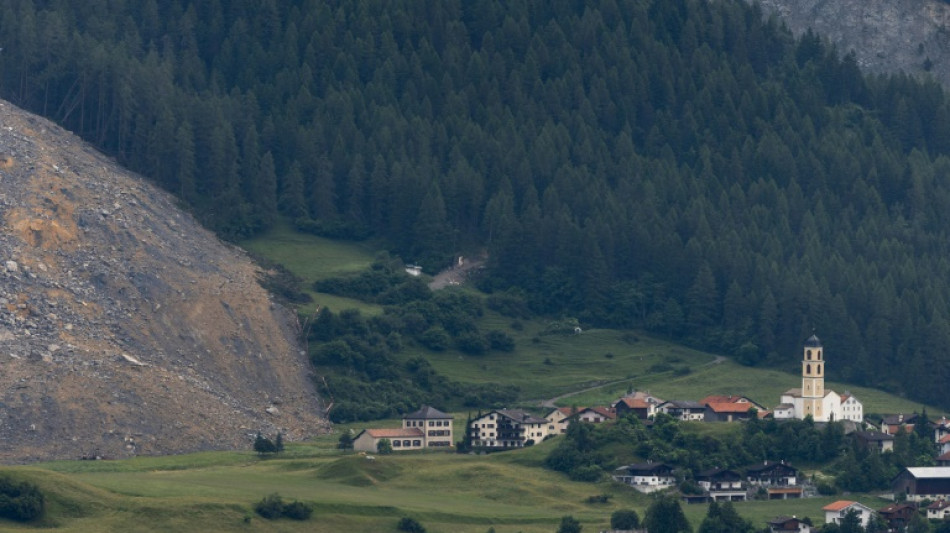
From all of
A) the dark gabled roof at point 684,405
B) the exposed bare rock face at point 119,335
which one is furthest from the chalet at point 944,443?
the exposed bare rock face at point 119,335

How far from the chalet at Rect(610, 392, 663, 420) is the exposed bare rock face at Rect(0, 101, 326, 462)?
2316 cm

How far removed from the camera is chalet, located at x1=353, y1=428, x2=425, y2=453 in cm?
17050

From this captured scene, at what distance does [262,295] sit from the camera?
7746 inches

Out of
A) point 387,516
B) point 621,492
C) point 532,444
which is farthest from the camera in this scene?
point 532,444

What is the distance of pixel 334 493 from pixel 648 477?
23084mm

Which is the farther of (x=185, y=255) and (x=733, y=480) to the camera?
(x=185, y=255)

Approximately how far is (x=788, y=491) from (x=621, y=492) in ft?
37.9

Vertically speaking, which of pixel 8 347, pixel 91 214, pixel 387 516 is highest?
pixel 91 214

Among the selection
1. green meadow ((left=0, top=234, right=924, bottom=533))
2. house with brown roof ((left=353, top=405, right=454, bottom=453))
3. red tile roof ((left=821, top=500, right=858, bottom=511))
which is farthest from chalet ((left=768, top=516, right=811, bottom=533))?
house with brown roof ((left=353, top=405, right=454, bottom=453))

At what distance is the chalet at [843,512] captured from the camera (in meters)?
149

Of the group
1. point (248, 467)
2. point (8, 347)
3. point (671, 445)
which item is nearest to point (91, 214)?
point (8, 347)

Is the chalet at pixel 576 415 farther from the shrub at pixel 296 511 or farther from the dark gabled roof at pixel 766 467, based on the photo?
the shrub at pixel 296 511

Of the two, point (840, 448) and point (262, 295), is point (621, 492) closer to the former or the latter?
point (840, 448)

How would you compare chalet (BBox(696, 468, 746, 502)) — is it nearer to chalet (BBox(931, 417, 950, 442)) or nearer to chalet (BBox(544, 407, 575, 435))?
chalet (BBox(544, 407, 575, 435))
